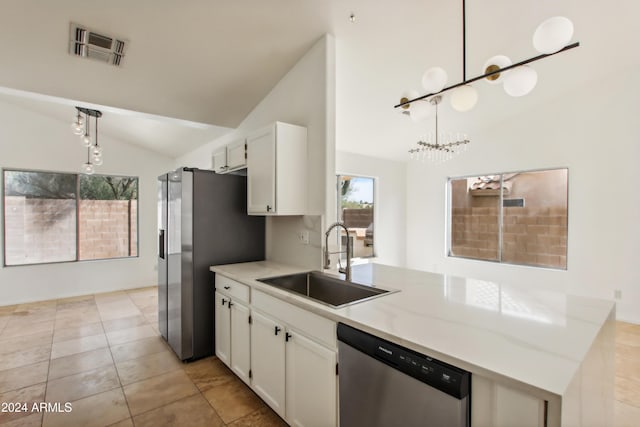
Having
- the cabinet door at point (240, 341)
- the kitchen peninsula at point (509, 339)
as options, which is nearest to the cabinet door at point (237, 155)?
the cabinet door at point (240, 341)

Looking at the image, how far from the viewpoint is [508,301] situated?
5.40 feet

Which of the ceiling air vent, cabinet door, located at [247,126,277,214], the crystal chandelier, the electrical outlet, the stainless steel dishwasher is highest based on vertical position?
the ceiling air vent

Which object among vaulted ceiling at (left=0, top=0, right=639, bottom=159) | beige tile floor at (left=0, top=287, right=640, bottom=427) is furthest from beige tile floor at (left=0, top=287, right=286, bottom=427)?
vaulted ceiling at (left=0, top=0, right=639, bottom=159)

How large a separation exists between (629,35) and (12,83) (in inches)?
227

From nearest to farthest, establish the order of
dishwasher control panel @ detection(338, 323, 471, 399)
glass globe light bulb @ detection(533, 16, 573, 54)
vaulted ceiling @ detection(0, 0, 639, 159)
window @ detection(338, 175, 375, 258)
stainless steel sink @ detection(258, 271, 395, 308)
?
dishwasher control panel @ detection(338, 323, 471, 399) < glass globe light bulb @ detection(533, 16, 573, 54) < stainless steel sink @ detection(258, 271, 395, 308) < vaulted ceiling @ detection(0, 0, 639, 159) < window @ detection(338, 175, 375, 258)

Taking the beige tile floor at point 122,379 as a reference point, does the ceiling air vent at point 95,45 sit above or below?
above

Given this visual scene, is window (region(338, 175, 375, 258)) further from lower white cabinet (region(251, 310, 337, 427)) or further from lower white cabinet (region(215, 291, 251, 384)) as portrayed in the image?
lower white cabinet (region(251, 310, 337, 427))

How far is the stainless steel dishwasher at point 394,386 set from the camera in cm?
105

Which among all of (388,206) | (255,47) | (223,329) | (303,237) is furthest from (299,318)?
(388,206)

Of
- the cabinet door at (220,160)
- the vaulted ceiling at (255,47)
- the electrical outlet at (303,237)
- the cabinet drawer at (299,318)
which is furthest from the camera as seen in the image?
the cabinet door at (220,160)

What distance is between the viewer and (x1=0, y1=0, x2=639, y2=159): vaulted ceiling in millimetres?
2324

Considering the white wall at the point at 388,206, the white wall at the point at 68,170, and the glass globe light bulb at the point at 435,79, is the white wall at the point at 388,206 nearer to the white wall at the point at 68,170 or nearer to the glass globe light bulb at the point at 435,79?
the glass globe light bulb at the point at 435,79

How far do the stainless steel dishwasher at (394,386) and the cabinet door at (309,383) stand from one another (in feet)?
0.28

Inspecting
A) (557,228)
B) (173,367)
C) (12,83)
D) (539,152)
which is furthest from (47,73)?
(557,228)
